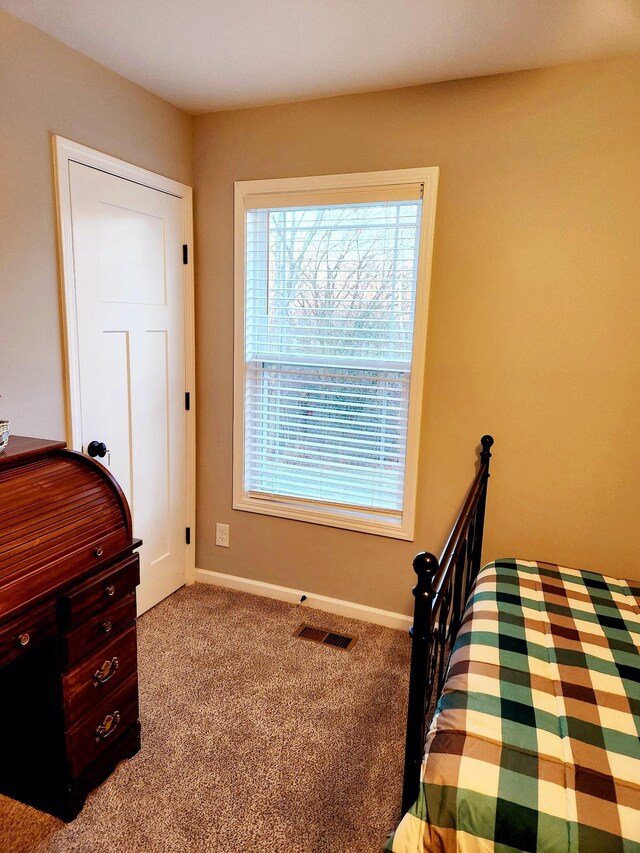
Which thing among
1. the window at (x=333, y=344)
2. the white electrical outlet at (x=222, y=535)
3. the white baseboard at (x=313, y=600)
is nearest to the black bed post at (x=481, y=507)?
the window at (x=333, y=344)

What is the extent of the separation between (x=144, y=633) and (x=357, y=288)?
2011mm

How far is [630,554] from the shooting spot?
7.66 ft

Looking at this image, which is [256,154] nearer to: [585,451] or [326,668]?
[585,451]

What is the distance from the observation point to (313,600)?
2939mm

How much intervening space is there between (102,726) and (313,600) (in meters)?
1.39

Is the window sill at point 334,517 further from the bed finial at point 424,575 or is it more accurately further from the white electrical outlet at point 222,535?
the bed finial at point 424,575

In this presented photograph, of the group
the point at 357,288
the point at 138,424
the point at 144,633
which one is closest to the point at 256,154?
the point at 357,288

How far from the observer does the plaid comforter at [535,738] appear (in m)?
0.99

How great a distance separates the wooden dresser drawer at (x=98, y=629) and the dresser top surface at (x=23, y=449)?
53 cm

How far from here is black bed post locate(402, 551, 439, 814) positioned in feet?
3.63

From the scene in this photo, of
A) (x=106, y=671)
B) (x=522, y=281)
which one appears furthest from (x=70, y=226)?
(x=522, y=281)

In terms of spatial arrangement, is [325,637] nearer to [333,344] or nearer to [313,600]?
[313,600]

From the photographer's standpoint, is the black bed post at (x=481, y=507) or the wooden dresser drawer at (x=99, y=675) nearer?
the wooden dresser drawer at (x=99, y=675)

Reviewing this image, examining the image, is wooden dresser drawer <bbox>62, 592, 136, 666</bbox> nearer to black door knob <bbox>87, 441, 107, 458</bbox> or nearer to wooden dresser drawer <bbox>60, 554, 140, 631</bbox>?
wooden dresser drawer <bbox>60, 554, 140, 631</bbox>
